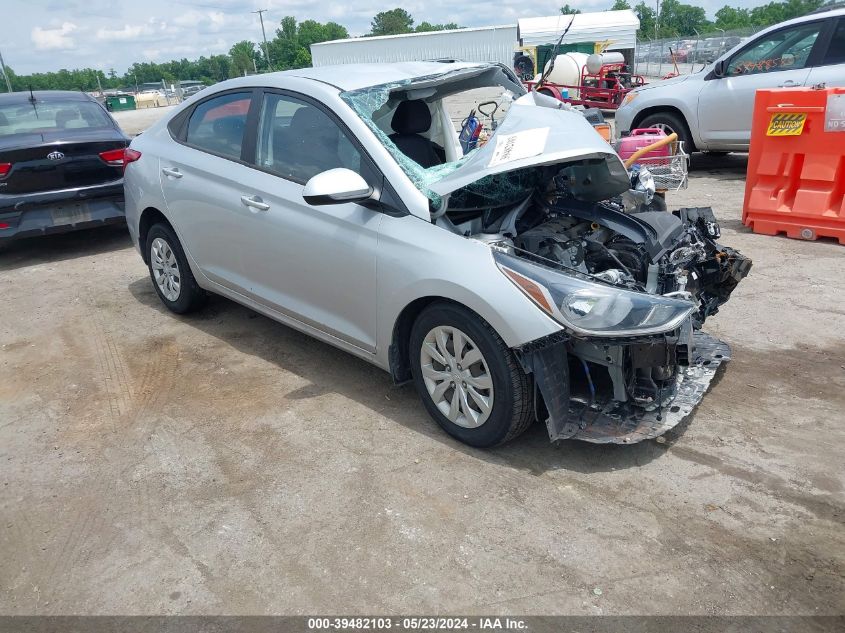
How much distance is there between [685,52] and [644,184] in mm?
36681

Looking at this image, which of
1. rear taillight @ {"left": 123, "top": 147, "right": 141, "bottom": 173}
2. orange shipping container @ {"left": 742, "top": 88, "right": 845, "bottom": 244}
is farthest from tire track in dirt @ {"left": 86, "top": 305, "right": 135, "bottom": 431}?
orange shipping container @ {"left": 742, "top": 88, "right": 845, "bottom": 244}

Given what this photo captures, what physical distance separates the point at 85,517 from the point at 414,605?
1678 mm

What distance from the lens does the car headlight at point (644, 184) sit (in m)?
4.49

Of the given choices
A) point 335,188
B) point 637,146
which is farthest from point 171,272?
point 637,146

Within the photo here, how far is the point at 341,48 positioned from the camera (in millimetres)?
50750

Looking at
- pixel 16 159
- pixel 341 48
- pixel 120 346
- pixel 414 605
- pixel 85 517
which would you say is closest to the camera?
pixel 414 605

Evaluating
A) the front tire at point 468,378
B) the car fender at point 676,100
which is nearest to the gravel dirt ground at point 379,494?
the front tire at point 468,378

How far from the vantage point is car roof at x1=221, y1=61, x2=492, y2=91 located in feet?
14.0

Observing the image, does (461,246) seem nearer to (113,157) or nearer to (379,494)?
(379,494)

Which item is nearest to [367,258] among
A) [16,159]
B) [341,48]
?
[16,159]

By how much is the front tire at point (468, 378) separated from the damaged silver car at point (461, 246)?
0.03 feet

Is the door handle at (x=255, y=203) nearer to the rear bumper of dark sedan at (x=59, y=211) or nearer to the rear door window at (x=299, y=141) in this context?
the rear door window at (x=299, y=141)

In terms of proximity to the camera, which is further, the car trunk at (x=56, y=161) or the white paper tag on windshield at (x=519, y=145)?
the car trunk at (x=56, y=161)

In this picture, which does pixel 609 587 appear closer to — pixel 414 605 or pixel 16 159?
pixel 414 605
